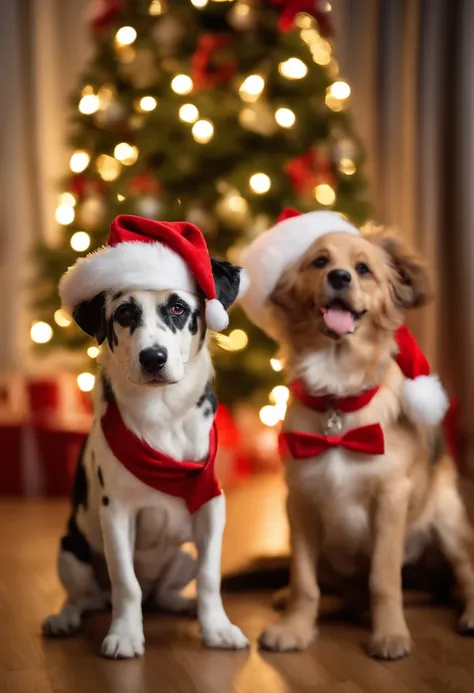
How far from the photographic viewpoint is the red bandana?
2004 mm

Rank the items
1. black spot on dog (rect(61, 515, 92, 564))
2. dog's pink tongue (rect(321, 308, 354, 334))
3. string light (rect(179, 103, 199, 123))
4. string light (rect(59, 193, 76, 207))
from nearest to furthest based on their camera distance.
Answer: dog's pink tongue (rect(321, 308, 354, 334)) → black spot on dog (rect(61, 515, 92, 564)) → string light (rect(179, 103, 199, 123)) → string light (rect(59, 193, 76, 207))

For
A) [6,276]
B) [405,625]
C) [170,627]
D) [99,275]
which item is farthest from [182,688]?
[6,276]

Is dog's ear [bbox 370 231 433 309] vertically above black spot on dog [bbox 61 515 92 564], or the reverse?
dog's ear [bbox 370 231 433 309]

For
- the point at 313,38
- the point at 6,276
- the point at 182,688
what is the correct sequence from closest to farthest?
the point at 182,688
the point at 313,38
the point at 6,276

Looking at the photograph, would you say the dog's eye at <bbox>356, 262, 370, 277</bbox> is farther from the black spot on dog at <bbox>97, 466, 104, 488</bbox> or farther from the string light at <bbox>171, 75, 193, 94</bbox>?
the string light at <bbox>171, 75, 193, 94</bbox>

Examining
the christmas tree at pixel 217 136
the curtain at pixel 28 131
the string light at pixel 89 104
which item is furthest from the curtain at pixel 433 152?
the curtain at pixel 28 131

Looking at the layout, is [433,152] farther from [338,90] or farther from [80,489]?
[80,489]

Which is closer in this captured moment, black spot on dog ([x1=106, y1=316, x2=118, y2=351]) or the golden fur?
black spot on dog ([x1=106, y1=316, x2=118, y2=351])

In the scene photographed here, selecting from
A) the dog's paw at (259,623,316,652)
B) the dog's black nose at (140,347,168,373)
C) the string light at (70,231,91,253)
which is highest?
the string light at (70,231,91,253)

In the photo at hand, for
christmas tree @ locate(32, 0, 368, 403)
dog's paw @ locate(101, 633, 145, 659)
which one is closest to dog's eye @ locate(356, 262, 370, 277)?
dog's paw @ locate(101, 633, 145, 659)

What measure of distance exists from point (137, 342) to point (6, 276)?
10.7 feet

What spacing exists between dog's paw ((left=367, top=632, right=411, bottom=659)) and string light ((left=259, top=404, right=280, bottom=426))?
1.79 meters

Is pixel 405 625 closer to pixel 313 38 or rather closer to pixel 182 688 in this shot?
pixel 182 688

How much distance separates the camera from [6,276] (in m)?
4.96
